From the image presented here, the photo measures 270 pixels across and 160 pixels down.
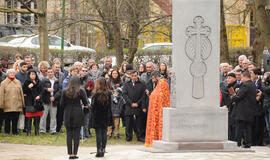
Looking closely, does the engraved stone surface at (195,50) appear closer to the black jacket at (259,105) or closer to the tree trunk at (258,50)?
the black jacket at (259,105)

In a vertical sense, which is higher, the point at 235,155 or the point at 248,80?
the point at 248,80

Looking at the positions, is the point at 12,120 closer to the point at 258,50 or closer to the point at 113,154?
the point at 113,154

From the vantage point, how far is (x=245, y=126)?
14.9 m

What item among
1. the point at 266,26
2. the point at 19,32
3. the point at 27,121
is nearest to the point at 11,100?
the point at 27,121

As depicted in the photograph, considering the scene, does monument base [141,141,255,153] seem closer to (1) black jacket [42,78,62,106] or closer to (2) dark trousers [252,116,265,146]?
(2) dark trousers [252,116,265,146]

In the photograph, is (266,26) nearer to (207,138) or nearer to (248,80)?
(248,80)

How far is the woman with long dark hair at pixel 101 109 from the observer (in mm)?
13430

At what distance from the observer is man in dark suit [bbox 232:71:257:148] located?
14.7m

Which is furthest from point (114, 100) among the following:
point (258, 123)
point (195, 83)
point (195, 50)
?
point (195, 50)

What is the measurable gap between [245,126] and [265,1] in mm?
7429

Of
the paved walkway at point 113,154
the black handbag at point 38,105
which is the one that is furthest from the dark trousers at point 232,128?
the black handbag at point 38,105

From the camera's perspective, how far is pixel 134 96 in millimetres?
17531

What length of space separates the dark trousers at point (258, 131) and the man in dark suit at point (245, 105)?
117 cm

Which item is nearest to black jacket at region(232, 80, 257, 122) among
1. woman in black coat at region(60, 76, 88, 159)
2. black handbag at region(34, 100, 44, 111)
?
woman in black coat at region(60, 76, 88, 159)
